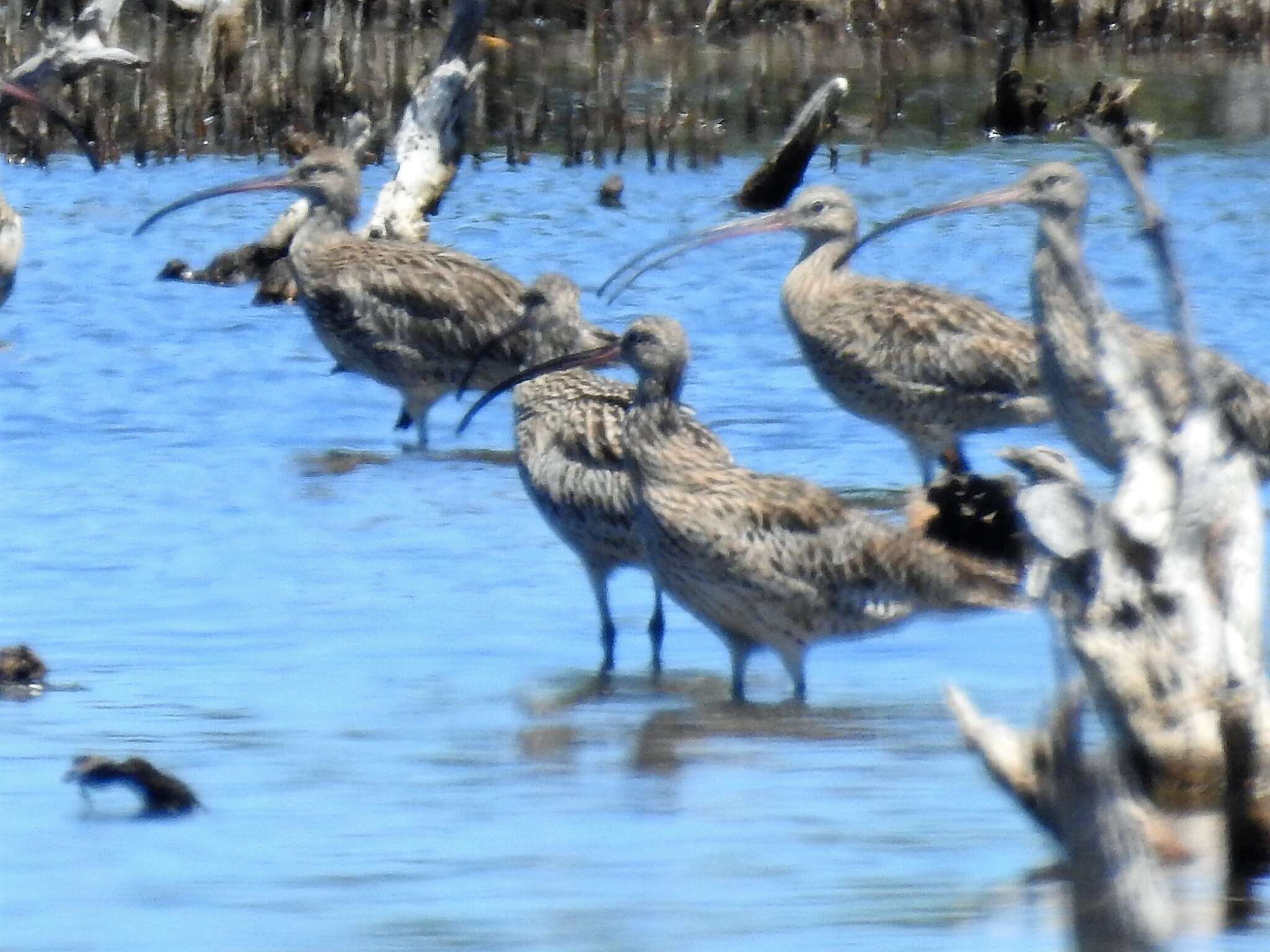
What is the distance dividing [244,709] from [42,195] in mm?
13007

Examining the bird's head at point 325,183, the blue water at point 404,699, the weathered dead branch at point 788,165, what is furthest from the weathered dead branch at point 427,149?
the weathered dead branch at point 788,165

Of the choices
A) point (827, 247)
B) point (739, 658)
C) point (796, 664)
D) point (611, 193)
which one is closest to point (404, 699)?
point (739, 658)

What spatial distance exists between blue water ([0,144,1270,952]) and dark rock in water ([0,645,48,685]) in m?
0.13

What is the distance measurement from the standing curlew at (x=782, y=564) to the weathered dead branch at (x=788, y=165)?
9.52 metres

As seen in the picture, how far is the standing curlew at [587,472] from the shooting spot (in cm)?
779

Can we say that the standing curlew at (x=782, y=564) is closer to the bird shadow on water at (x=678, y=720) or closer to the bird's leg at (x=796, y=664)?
the bird's leg at (x=796, y=664)

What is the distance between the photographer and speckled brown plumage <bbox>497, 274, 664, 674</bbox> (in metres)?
7.80

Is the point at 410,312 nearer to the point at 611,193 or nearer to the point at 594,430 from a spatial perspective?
the point at 594,430

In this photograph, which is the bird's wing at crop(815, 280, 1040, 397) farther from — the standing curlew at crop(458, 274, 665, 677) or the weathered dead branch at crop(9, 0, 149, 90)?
the weathered dead branch at crop(9, 0, 149, 90)

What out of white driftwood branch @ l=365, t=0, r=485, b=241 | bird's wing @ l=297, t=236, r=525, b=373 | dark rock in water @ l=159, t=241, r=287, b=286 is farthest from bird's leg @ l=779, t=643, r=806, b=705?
dark rock in water @ l=159, t=241, r=287, b=286

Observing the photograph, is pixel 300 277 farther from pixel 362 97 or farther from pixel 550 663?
pixel 362 97

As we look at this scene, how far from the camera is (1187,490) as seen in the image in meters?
5.34

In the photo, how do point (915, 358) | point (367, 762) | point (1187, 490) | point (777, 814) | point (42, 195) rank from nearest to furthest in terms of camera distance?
1. point (1187, 490)
2. point (777, 814)
3. point (367, 762)
4. point (915, 358)
5. point (42, 195)

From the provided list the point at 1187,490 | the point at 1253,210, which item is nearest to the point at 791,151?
the point at 1253,210
